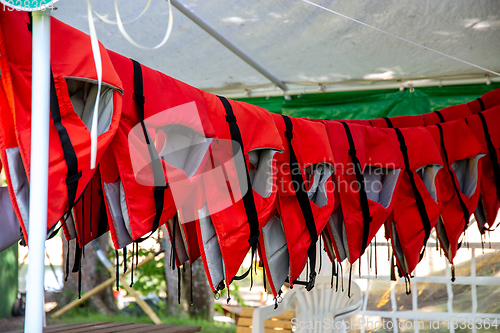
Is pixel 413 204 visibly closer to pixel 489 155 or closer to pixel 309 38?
pixel 489 155

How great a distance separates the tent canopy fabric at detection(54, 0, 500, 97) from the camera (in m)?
2.04

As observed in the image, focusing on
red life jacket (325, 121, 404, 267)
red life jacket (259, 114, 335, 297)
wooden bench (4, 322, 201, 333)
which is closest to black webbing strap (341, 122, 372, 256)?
red life jacket (325, 121, 404, 267)

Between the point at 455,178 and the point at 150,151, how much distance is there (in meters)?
1.65

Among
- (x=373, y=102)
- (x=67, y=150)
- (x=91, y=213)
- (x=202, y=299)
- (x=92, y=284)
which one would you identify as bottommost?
(x=202, y=299)

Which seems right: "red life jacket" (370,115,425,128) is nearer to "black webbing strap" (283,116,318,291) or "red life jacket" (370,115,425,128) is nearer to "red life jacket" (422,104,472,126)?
"red life jacket" (422,104,472,126)

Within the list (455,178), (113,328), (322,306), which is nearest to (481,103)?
(455,178)

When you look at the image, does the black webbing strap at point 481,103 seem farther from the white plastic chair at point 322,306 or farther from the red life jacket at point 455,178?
the white plastic chair at point 322,306

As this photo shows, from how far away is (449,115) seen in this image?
2.48 m

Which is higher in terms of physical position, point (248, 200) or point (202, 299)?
point (248, 200)

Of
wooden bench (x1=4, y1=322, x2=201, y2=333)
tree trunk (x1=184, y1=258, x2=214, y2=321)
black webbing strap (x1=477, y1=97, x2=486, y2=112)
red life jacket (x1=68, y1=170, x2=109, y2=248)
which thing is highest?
black webbing strap (x1=477, y1=97, x2=486, y2=112)

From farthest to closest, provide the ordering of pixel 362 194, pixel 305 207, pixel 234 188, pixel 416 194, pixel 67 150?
1. pixel 416 194
2. pixel 362 194
3. pixel 305 207
4. pixel 234 188
5. pixel 67 150

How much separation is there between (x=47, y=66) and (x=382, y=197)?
1594 millimetres

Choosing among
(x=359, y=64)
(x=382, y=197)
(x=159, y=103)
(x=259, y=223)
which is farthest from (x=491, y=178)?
(x=159, y=103)

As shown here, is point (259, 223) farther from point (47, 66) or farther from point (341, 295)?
point (341, 295)
